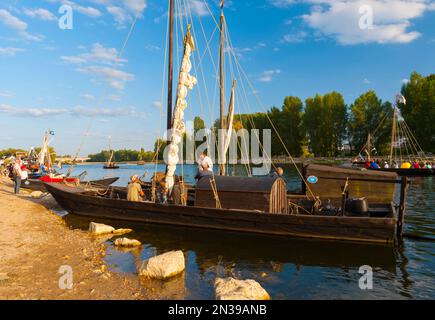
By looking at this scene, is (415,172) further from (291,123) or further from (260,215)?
(291,123)

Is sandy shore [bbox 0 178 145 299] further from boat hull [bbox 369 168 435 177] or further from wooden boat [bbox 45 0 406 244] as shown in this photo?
boat hull [bbox 369 168 435 177]

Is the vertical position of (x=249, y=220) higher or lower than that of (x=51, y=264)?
higher

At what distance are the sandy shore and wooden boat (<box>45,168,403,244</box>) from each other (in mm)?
3413

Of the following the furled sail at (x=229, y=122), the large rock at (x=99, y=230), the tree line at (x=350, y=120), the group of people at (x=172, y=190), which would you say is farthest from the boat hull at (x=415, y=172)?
the large rock at (x=99, y=230)

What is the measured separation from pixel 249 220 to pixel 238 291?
642 centimetres

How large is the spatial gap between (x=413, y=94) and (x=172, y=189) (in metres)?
75.6

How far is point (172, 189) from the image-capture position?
17188mm

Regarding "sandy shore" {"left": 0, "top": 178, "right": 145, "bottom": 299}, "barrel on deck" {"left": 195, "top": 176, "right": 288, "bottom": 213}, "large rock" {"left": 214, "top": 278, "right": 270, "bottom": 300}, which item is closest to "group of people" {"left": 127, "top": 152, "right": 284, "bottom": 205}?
"barrel on deck" {"left": 195, "top": 176, "right": 288, "bottom": 213}

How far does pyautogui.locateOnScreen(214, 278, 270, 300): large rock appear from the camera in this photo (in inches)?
303

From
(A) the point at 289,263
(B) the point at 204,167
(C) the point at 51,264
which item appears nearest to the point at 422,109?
(B) the point at 204,167

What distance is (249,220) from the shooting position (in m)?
14.2

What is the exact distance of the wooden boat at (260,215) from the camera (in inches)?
510
